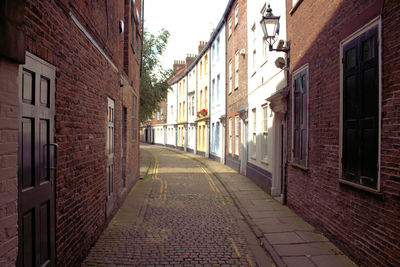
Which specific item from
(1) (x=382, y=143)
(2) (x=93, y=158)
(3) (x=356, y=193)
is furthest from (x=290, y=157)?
(2) (x=93, y=158)

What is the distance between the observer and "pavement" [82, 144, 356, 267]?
203 inches

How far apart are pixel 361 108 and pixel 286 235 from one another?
293cm

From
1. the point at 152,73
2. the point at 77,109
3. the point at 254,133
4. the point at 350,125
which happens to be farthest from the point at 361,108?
the point at 152,73

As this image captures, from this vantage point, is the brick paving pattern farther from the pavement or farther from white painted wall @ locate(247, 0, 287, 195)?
white painted wall @ locate(247, 0, 287, 195)

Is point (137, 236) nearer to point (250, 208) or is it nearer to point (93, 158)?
point (93, 158)

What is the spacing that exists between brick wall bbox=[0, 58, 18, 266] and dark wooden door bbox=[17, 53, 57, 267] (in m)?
0.31

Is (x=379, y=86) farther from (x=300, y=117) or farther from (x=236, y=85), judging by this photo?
(x=236, y=85)

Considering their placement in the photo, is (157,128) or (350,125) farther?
(157,128)

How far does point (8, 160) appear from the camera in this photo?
260 centimetres

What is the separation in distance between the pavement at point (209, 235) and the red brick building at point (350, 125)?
0.55 metres

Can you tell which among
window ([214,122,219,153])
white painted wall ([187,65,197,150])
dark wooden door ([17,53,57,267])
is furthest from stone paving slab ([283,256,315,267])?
white painted wall ([187,65,197,150])

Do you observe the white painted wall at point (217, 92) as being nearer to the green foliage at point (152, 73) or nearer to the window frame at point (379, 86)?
the green foliage at point (152, 73)

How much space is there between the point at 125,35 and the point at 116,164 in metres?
4.19

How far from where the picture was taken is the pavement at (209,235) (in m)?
5.17
